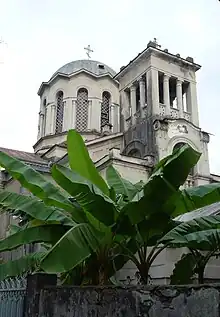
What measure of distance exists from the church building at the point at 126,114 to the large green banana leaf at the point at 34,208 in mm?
10840

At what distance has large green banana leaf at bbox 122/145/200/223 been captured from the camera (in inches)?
197

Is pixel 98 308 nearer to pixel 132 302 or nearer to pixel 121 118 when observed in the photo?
pixel 132 302

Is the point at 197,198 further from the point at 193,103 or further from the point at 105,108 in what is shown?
the point at 105,108

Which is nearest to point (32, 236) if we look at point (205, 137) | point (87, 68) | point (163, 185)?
point (163, 185)

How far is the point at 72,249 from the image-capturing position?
501 cm

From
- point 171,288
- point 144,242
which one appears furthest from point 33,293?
point 171,288

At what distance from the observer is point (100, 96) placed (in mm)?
25859

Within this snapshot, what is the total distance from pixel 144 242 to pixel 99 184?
117 cm

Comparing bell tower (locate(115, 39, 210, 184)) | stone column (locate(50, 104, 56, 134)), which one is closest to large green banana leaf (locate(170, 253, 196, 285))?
bell tower (locate(115, 39, 210, 184))

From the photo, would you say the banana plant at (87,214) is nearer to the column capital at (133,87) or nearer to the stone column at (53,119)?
the column capital at (133,87)

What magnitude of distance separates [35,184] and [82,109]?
65.8 feet

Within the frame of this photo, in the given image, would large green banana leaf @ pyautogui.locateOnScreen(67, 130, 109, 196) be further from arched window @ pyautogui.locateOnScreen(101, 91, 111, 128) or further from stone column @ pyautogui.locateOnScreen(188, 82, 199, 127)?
arched window @ pyautogui.locateOnScreen(101, 91, 111, 128)

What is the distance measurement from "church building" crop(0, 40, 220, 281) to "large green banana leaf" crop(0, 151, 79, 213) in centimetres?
1091

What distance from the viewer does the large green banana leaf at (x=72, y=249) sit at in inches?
189
